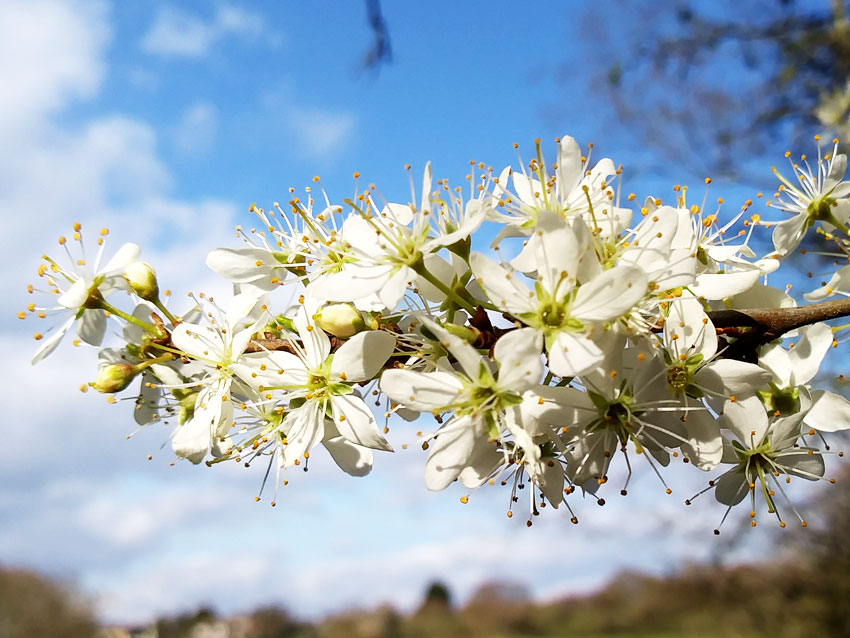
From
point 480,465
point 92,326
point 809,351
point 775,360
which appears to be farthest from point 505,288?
point 92,326

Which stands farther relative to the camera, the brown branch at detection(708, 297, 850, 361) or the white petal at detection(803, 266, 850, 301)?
the white petal at detection(803, 266, 850, 301)

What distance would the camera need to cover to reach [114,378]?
144cm

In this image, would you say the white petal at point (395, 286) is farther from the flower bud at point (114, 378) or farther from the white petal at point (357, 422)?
the flower bud at point (114, 378)

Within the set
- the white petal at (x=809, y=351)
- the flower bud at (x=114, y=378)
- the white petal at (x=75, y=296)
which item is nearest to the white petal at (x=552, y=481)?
the white petal at (x=809, y=351)

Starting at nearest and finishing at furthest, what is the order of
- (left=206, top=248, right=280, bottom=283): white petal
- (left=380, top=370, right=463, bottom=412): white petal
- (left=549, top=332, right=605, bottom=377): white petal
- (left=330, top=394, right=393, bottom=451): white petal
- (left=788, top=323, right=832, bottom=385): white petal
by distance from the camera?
1. (left=549, top=332, right=605, bottom=377): white petal
2. (left=380, top=370, right=463, bottom=412): white petal
3. (left=330, top=394, right=393, bottom=451): white petal
4. (left=788, top=323, right=832, bottom=385): white petal
5. (left=206, top=248, right=280, bottom=283): white petal

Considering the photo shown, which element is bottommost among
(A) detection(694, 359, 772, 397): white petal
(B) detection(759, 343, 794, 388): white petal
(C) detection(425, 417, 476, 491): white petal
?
(C) detection(425, 417, 476, 491): white petal

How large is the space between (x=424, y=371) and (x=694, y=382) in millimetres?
438

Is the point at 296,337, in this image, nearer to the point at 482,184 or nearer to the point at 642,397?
the point at 482,184

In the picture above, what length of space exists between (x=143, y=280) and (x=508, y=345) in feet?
2.82

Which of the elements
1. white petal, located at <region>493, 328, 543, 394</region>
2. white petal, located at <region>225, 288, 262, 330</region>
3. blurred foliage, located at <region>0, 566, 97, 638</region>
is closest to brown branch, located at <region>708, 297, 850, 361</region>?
white petal, located at <region>493, 328, 543, 394</region>

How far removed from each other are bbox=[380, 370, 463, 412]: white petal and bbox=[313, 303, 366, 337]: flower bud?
13cm

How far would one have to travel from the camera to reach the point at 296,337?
1275 millimetres

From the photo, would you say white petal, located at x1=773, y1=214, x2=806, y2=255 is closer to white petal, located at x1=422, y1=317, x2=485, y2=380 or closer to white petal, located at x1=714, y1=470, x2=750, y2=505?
white petal, located at x1=714, y1=470, x2=750, y2=505

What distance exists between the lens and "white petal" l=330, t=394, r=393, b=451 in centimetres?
117
